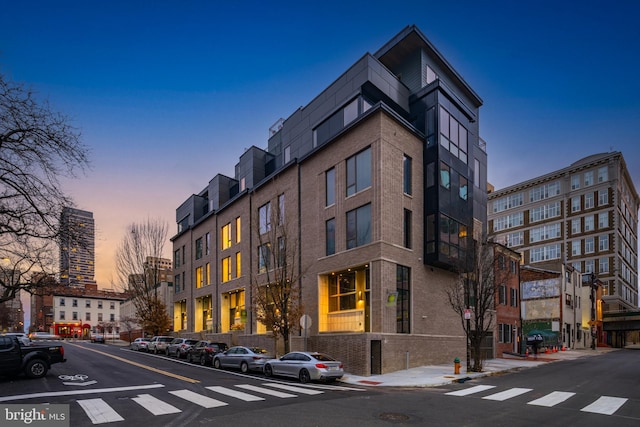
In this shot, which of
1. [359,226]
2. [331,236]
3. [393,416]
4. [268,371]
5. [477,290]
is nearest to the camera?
[393,416]

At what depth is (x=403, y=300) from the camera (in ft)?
81.4

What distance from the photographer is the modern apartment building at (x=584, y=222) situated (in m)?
73.4

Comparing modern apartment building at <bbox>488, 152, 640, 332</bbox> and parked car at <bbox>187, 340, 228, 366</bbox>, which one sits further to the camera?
modern apartment building at <bbox>488, 152, 640, 332</bbox>

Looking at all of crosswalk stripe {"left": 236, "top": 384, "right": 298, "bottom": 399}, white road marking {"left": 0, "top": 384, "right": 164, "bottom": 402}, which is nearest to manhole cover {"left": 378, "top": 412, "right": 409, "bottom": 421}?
crosswalk stripe {"left": 236, "top": 384, "right": 298, "bottom": 399}

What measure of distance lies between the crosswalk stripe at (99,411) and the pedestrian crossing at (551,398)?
1073 centimetres

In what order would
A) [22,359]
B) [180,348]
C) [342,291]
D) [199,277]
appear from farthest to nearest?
1. [199,277]
2. [180,348]
3. [342,291]
4. [22,359]

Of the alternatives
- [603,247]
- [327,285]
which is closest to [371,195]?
[327,285]

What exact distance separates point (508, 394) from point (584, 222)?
74.1 meters

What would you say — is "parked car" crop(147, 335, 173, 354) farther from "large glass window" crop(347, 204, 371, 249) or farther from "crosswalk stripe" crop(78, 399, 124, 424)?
"crosswalk stripe" crop(78, 399, 124, 424)

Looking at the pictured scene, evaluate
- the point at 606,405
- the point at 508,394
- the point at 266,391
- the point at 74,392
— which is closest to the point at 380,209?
the point at 508,394

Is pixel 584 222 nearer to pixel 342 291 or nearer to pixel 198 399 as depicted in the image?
pixel 342 291

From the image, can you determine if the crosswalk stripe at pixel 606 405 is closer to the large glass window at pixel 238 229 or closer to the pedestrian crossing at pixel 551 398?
the pedestrian crossing at pixel 551 398

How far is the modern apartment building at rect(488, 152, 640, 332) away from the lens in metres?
73.4

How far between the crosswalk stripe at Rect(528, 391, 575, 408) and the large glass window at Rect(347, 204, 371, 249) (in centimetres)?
1149
